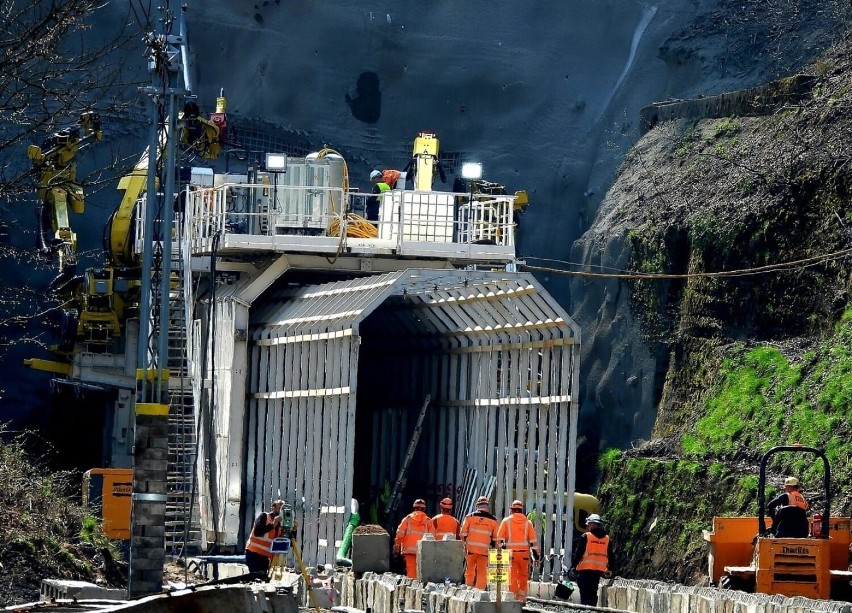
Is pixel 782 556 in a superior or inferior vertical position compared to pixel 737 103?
inferior

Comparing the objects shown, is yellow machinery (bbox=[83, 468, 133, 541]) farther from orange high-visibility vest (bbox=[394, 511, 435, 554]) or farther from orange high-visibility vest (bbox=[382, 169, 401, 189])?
orange high-visibility vest (bbox=[382, 169, 401, 189])

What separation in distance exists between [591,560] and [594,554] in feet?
0.30

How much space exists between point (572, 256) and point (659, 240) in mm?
6499

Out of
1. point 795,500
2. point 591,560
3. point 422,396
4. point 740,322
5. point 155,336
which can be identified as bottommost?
point 591,560

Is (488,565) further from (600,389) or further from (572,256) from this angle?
(572,256)

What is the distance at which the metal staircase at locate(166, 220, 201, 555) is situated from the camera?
34.7 m

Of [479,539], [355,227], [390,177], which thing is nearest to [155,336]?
[479,539]

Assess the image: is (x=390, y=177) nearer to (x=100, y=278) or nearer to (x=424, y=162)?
(x=424, y=162)

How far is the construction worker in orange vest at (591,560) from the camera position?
24.1m

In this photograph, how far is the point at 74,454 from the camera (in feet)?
153

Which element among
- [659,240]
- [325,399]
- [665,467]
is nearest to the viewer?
[325,399]

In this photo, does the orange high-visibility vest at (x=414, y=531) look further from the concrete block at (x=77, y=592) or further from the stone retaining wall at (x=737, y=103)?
the stone retaining wall at (x=737, y=103)

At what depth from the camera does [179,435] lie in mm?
36781

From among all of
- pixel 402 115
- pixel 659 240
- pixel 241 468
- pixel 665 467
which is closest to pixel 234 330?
pixel 241 468
